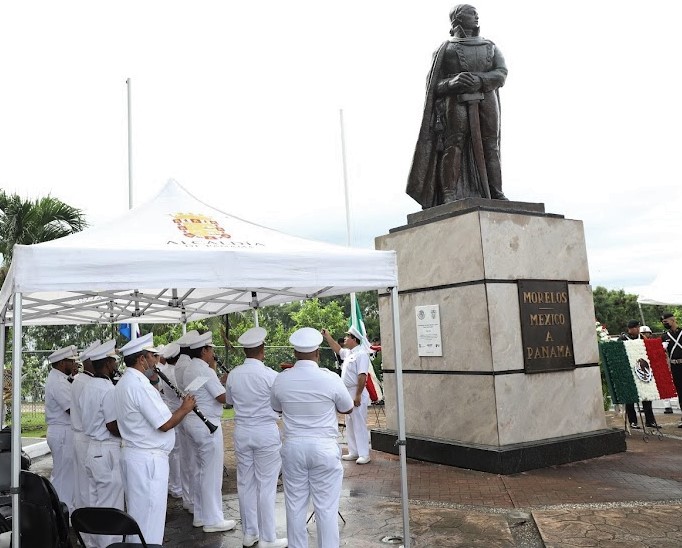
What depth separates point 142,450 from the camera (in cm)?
472

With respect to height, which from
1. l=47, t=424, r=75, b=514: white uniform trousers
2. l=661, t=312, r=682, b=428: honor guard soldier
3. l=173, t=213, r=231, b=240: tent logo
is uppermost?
l=173, t=213, r=231, b=240: tent logo

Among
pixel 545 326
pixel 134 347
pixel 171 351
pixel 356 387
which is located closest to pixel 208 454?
pixel 134 347

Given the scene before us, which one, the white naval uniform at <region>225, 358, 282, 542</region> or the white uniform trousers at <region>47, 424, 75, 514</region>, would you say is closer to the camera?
the white naval uniform at <region>225, 358, 282, 542</region>

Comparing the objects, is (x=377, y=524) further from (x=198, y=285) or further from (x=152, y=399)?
(x=198, y=285)

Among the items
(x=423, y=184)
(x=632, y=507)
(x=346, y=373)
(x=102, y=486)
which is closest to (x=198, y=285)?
(x=102, y=486)

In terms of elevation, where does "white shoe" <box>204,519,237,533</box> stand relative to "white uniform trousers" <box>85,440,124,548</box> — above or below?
below

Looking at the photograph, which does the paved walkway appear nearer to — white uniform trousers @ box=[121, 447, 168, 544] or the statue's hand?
white uniform trousers @ box=[121, 447, 168, 544]

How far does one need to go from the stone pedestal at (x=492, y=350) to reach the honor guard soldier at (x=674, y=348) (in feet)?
7.70

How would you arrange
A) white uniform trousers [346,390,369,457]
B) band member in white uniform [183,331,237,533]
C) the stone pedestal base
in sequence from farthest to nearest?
white uniform trousers [346,390,369,457] < the stone pedestal base < band member in white uniform [183,331,237,533]

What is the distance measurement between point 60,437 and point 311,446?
400cm

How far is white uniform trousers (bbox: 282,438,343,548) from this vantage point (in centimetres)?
456

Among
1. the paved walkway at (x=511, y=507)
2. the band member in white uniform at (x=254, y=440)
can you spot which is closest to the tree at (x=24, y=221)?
the paved walkway at (x=511, y=507)

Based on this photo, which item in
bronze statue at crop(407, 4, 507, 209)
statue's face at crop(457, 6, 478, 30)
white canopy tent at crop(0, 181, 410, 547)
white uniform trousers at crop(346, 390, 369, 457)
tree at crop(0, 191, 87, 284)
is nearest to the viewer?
white canopy tent at crop(0, 181, 410, 547)

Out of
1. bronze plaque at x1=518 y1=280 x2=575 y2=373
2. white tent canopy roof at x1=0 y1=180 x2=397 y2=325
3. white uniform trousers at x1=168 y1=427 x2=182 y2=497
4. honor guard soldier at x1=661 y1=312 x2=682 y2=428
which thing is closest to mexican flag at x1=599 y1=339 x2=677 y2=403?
honor guard soldier at x1=661 y1=312 x2=682 y2=428
